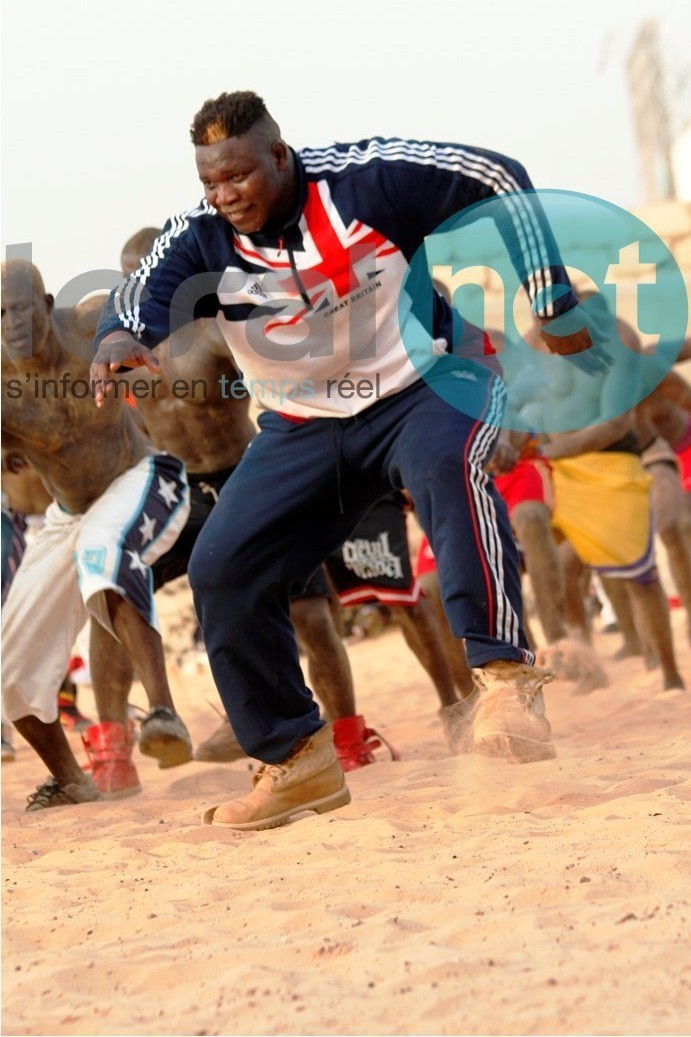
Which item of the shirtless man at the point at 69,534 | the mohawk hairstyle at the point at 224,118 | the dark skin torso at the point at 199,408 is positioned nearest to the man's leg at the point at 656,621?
the dark skin torso at the point at 199,408

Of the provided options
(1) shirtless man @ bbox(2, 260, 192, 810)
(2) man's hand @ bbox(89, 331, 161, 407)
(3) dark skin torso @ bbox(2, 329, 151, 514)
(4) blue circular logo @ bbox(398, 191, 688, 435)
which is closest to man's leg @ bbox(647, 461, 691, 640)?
(4) blue circular logo @ bbox(398, 191, 688, 435)

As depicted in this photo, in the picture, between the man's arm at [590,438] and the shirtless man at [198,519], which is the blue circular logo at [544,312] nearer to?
the man's arm at [590,438]

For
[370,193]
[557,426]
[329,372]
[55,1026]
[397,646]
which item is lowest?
[397,646]

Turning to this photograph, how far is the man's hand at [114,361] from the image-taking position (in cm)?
336

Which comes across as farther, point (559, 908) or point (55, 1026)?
point (559, 908)

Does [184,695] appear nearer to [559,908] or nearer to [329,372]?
[329,372]

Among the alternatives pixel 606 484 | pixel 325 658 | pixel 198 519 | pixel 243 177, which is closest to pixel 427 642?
pixel 325 658

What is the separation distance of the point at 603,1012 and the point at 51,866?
198cm

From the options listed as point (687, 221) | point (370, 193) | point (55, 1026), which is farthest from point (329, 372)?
point (687, 221)

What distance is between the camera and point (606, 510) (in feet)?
22.7

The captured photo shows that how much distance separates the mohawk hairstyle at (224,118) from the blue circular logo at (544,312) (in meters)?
0.58

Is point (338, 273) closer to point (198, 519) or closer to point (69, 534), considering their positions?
point (69, 534)

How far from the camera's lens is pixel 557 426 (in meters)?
7.35

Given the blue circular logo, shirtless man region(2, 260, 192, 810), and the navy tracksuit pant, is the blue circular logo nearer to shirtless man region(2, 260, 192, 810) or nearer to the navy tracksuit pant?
the navy tracksuit pant
